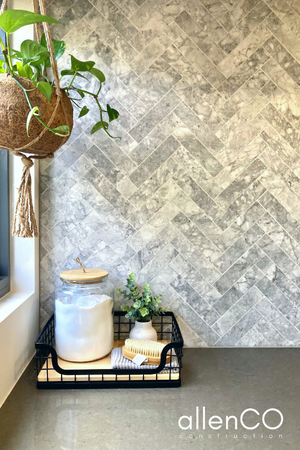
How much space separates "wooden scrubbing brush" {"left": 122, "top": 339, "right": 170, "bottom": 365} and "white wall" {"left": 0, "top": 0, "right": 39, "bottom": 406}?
0.37 m

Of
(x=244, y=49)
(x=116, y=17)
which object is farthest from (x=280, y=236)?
(x=116, y=17)

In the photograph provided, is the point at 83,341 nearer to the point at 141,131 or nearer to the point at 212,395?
the point at 212,395

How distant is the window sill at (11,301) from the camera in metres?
1.19

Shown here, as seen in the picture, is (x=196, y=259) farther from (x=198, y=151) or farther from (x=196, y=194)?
(x=198, y=151)

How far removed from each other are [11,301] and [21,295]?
0.07 metres

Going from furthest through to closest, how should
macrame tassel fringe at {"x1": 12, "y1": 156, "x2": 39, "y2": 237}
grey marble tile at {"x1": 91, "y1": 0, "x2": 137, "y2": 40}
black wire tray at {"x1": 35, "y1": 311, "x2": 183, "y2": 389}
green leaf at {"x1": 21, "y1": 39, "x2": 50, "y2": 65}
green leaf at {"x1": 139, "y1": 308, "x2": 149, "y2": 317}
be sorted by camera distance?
1. grey marble tile at {"x1": 91, "y1": 0, "x2": 137, "y2": 40}
2. green leaf at {"x1": 139, "y1": 308, "x2": 149, "y2": 317}
3. black wire tray at {"x1": 35, "y1": 311, "x2": 183, "y2": 389}
4. macrame tassel fringe at {"x1": 12, "y1": 156, "x2": 39, "y2": 237}
5. green leaf at {"x1": 21, "y1": 39, "x2": 50, "y2": 65}

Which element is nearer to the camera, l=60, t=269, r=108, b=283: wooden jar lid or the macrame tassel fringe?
the macrame tassel fringe

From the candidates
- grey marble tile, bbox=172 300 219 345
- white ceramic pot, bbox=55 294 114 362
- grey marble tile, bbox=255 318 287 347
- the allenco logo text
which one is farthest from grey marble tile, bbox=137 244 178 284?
the allenco logo text

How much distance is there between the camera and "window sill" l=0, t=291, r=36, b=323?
1.19 metres

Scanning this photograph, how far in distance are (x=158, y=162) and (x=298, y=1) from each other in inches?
34.5

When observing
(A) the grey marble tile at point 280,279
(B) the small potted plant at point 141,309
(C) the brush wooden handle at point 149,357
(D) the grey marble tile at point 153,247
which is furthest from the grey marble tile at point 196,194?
(C) the brush wooden handle at point 149,357

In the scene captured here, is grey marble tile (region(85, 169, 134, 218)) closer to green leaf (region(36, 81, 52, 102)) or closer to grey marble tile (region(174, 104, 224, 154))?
grey marble tile (region(174, 104, 224, 154))

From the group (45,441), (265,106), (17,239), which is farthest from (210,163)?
(45,441)

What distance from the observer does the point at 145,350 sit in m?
1.26
